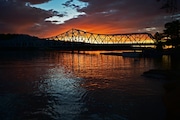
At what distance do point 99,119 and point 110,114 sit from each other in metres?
1.31

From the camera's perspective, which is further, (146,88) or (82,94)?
(146,88)

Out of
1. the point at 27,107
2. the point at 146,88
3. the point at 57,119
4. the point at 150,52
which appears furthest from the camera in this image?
the point at 150,52

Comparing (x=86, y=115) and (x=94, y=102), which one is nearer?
(x=86, y=115)

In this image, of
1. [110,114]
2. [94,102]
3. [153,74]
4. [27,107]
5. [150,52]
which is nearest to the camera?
[110,114]

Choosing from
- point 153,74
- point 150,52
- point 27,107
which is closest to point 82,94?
point 27,107

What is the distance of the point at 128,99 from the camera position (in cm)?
2044

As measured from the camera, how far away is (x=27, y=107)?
1769cm

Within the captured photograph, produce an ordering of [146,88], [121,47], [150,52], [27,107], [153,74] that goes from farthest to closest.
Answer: [121,47], [150,52], [153,74], [146,88], [27,107]

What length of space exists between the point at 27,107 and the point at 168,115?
367 inches

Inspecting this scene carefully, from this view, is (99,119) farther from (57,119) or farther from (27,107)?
(27,107)

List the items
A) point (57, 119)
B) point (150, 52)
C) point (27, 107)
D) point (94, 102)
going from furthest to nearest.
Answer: point (150, 52)
point (94, 102)
point (27, 107)
point (57, 119)

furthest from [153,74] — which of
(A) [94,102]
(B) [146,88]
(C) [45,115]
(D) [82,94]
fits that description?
(C) [45,115]

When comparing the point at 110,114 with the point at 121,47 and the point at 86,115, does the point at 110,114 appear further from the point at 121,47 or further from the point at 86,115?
the point at 121,47

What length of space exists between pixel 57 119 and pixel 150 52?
352 feet
